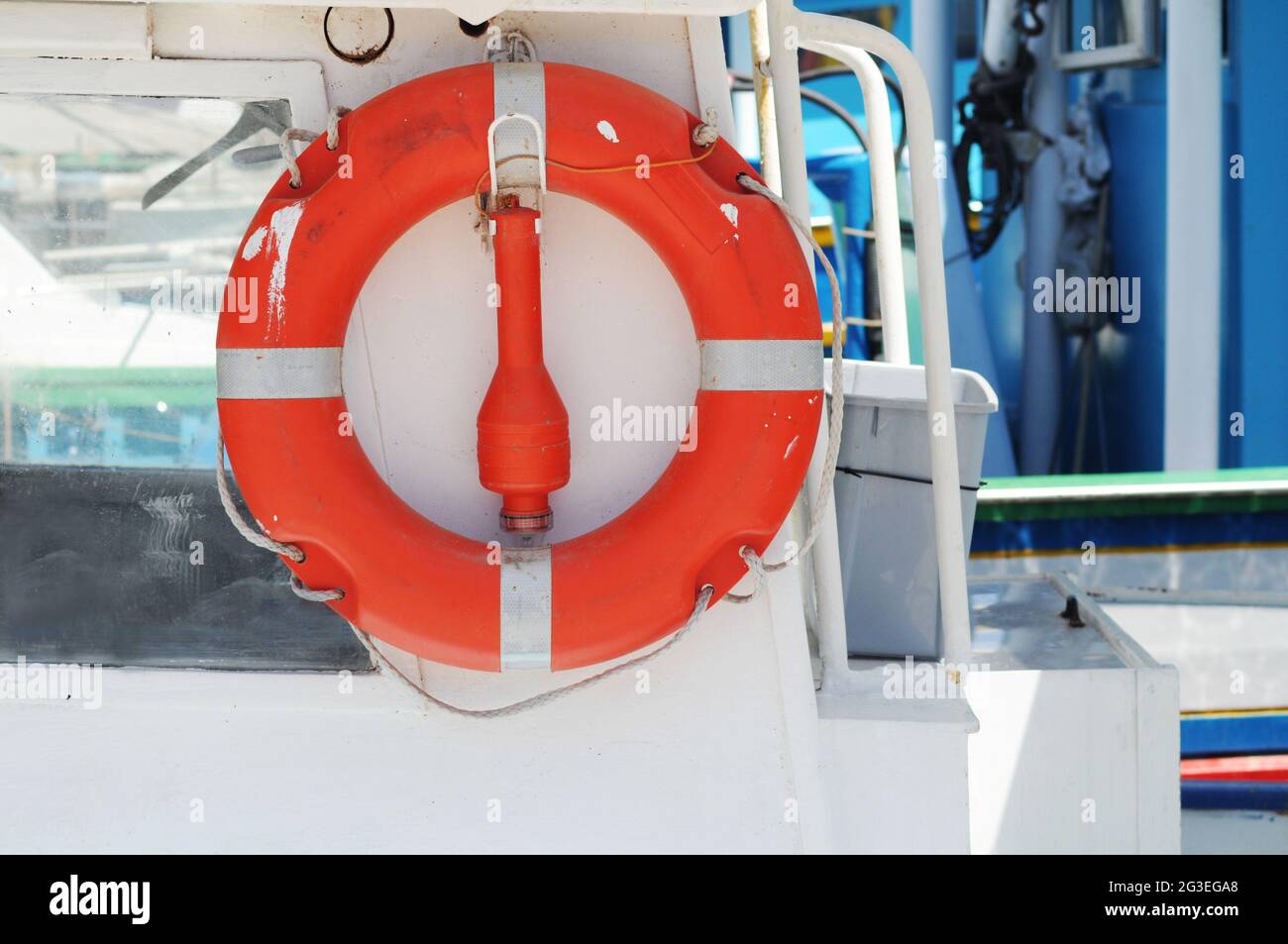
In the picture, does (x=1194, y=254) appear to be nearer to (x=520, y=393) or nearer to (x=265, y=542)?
(x=520, y=393)

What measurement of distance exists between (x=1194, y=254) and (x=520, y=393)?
142 inches

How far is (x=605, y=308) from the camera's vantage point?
1.55 metres

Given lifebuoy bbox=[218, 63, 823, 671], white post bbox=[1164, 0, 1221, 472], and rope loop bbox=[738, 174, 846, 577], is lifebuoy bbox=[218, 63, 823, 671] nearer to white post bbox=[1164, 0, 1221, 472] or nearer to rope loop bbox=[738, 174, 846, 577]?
rope loop bbox=[738, 174, 846, 577]

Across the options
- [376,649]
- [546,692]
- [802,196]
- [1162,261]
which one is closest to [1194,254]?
[1162,261]

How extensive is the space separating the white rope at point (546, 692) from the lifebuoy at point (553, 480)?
0.02 m

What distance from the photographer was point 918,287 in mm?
1642

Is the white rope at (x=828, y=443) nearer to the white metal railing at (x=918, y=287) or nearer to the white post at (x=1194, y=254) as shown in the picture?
the white metal railing at (x=918, y=287)

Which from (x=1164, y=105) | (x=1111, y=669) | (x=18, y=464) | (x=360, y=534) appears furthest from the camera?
(x=1164, y=105)

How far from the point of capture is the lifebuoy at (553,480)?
4.69 feet

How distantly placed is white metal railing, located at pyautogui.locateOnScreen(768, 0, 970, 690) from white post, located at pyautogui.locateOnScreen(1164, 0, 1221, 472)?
3.08m

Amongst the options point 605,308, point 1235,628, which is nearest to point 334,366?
point 605,308

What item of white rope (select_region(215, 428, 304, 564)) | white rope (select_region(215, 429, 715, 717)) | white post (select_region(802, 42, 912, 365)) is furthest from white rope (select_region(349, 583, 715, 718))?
white post (select_region(802, 42, 912, 365))

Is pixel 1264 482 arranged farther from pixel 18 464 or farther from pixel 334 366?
pixel 18 464

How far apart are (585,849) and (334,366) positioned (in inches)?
25.4
